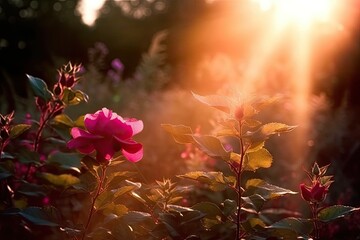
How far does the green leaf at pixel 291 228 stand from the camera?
155 cm

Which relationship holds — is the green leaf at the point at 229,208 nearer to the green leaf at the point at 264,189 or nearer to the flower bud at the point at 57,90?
the green leaf at the point at 264,189

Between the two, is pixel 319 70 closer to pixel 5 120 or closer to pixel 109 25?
pixel 109 25

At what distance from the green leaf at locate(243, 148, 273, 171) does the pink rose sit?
0.32 metres

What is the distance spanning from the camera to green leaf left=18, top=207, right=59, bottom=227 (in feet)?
5.20

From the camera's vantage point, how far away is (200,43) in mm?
19359

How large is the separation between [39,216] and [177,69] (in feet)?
47.2

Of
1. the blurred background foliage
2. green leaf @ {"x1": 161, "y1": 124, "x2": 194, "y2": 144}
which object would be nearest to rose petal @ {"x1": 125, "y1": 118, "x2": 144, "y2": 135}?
green leaf @ {"x1": 161, "y1": 124, "x2": 194, "y2": 144}

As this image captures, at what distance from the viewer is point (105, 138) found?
1590 mm

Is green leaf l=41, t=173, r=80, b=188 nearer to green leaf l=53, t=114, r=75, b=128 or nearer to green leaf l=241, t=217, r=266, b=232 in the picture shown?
green leaf l=53, t=114, r=75, b=128

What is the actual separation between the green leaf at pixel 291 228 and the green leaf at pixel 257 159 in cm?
17

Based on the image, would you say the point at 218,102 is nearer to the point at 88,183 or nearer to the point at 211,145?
the point at 211,145

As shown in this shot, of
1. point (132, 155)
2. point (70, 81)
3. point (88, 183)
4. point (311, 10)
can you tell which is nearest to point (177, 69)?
point (311, 10)

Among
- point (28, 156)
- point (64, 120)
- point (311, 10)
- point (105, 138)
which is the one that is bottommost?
point (105, 138)

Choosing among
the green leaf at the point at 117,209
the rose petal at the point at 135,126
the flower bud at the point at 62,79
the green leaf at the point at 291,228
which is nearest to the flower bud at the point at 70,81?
the flower bud at the point at 62,79
